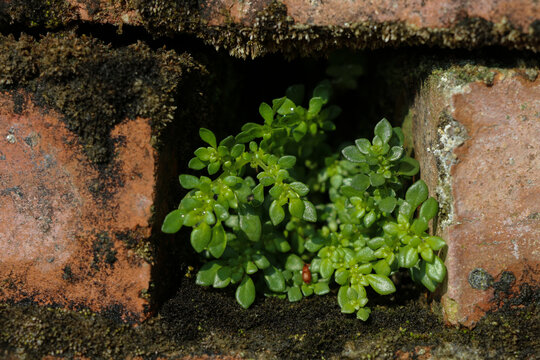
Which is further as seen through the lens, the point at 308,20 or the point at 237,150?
the point at 237,150

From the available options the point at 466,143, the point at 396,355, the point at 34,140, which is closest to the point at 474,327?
the point at 396,355

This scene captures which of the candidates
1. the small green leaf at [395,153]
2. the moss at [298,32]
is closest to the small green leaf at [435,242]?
the small green leaf at [395,153]

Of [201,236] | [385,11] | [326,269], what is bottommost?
[326,269]

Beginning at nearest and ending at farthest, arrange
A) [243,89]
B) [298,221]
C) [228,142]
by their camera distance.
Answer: [228,142] < [298,221] < [243,89]

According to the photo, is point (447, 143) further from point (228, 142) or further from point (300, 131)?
point (228, 142)

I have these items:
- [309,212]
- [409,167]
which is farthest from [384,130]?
[309,212]

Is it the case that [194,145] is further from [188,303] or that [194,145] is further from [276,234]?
[188,303]

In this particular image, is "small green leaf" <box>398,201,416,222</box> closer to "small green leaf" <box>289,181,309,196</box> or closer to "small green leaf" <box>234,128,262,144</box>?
"small green leaf" <box>289,181,309,196</box>
